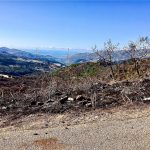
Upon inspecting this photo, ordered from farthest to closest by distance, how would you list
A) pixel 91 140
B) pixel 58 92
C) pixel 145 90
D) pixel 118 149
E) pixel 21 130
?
pixel 58 92 → pixel 145 90 → pixel 21 130 → pixel 91 140 → pixel 118 149

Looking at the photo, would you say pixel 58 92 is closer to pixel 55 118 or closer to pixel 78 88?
pixel 78 88

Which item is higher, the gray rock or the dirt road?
the gray rock

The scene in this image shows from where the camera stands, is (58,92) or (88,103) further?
(58,92)

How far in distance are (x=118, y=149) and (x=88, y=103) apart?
21.6 ft

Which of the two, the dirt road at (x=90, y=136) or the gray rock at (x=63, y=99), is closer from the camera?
the dirt road at (x=90, y=136)

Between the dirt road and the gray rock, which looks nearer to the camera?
the dirt road

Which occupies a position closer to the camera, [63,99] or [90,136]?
[90,136]

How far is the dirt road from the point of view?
13109 millimetres

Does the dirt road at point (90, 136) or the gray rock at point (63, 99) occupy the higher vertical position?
the gray rock at point (63, 99)

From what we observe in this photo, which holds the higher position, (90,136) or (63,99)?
(63,99)

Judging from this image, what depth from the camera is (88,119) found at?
16.4 meters

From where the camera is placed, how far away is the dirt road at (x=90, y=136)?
13.1m

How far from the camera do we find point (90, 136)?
14.2 metres

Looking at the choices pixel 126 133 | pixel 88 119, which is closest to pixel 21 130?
pixel 88 119
